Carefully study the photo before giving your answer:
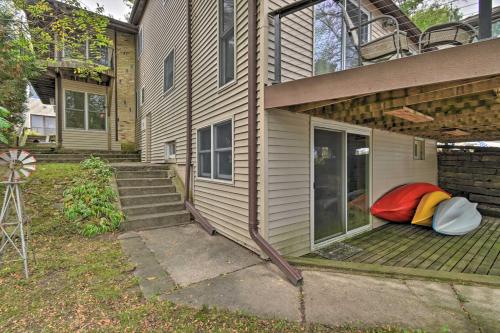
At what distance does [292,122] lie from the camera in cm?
410

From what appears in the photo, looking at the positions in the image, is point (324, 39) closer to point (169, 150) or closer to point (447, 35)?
point (447, 35)

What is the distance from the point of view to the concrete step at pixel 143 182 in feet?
20.8

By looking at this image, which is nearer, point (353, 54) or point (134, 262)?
point (134, 262)

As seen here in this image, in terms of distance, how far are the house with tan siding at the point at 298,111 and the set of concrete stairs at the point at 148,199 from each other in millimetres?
442

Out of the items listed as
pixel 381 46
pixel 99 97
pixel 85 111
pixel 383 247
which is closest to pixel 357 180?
pixel 383 247

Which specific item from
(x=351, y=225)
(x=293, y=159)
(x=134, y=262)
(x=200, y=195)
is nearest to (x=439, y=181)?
(x=351, y=225)

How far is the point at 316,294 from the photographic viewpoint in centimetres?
293

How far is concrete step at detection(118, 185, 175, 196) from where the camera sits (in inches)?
238

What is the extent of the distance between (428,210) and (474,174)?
382cm

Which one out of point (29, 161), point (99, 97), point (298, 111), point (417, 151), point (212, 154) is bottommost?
point (29, 161)

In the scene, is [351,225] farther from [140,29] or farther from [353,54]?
[140,29]

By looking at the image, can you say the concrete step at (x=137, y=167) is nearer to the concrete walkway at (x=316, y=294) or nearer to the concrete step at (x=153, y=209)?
the concrete step at (x=153, y=209)

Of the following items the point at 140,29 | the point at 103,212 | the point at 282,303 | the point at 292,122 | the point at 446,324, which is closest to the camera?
the point at 446,324

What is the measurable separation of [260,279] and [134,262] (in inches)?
73.9
